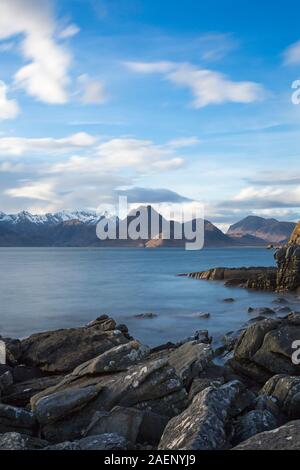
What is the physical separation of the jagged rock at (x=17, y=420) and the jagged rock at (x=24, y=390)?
4.25m

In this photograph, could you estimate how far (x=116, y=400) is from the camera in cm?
1271

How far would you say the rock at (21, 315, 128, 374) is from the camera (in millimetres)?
21203

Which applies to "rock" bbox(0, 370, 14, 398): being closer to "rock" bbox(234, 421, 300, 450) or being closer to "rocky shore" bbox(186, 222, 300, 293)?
"rock" bbox(234, 421, 300, 450)

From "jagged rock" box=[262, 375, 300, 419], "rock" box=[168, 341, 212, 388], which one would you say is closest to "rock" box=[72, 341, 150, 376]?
"rock" box=[168, 341, 212, 388]

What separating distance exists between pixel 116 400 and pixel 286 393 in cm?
471

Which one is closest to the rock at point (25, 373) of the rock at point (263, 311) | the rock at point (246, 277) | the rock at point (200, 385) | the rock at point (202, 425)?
the rock at point (200, 385)

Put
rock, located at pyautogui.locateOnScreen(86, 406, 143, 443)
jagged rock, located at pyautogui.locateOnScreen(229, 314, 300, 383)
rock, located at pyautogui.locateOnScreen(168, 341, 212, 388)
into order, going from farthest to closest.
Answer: jagged rock, located at pyautogui.locateOnScreen(229, 314, 300, 383) → rock, located at pyautogui.locateOnScreen(168, 341, 212, 388) → rock, located at pyautogui.locateOnScreen(86, 406, 143, 443)

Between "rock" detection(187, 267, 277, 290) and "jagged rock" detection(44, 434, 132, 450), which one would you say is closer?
"jagged rock" detection(44, 434, 132, 450)

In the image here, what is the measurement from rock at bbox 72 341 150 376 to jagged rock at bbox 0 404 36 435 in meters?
3.37

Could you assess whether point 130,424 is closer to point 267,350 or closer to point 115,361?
point 115,361

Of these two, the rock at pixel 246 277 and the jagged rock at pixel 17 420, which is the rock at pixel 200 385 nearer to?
the jagged rock at pixel 17 420

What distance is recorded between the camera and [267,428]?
10961mm

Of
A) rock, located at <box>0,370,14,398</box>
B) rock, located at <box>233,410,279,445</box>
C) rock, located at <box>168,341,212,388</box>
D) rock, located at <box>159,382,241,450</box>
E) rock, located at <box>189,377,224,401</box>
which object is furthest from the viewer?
rock, located at <box>0,370,14,398</box>

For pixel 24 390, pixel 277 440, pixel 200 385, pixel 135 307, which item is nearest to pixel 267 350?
pixel 200 385
